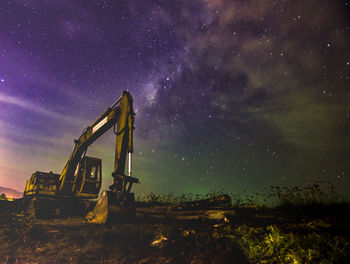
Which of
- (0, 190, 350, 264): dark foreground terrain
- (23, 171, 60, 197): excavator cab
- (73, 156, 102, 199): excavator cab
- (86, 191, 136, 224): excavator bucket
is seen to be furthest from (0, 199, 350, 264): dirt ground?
(23, 171, 60, 197): excavator cab

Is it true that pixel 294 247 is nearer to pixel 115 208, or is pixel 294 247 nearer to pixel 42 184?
pixel 115 208

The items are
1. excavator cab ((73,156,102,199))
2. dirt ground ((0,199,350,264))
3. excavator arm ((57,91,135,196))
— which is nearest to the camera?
dirt ground ((0,199,350,264))

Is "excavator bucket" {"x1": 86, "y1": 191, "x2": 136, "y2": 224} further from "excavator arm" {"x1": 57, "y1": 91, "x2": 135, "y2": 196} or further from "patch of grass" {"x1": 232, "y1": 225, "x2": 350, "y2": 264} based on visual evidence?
"patch of grass" {"x1": 232, "y1": 225, "x2": 350, "y2": 264}

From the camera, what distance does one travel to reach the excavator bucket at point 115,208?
248 inches

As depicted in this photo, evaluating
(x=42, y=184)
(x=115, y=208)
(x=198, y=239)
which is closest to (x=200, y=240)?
(x=198, y=239)

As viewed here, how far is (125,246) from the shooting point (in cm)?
504

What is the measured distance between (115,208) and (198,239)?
2.90 metres

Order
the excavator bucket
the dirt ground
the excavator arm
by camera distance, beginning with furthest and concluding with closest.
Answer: the excavator arm → the excavator bucket → the dirt ground

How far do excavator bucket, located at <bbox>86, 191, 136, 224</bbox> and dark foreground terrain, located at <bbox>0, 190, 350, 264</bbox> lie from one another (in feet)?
0.78

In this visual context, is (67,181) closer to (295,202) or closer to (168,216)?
(168,216)

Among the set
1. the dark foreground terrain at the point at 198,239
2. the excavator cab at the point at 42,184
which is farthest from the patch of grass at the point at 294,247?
the excavator cab at the point at 42,184

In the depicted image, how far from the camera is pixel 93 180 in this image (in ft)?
36.0

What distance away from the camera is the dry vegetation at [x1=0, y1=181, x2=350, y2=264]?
350 cm

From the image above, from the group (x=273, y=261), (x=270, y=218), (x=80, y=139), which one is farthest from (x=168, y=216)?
(x=80, y=139)
